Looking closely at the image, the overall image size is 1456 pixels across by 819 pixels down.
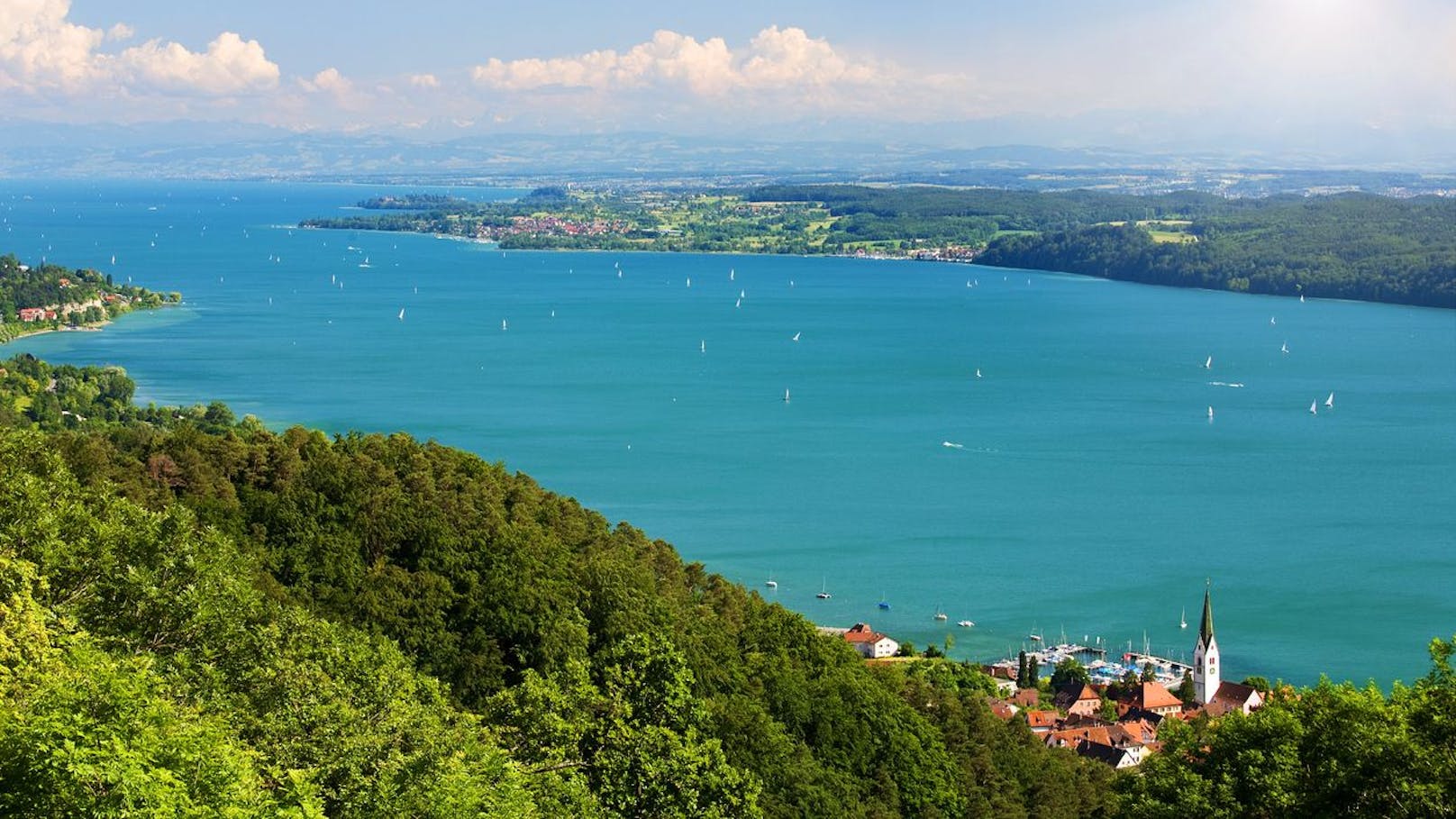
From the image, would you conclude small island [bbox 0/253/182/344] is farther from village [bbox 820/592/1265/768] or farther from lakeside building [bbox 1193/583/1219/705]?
lakeside building [bbox 1193/583/1219/705]

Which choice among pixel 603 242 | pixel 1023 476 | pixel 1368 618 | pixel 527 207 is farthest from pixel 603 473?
pixel 527 207

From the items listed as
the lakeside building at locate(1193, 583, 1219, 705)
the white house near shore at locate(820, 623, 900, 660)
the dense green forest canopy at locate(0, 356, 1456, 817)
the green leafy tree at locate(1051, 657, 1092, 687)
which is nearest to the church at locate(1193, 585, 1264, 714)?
the lakeside building at locate(1193, 583, 1219, 705)

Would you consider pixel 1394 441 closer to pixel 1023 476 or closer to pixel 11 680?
pixel 1023 476

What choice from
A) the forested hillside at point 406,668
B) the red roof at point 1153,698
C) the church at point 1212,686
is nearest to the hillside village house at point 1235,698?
the church at point 1212,686

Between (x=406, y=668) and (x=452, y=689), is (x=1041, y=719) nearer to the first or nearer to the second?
(x=452, y=689)

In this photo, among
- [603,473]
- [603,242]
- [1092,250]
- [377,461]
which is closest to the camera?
[377,461]

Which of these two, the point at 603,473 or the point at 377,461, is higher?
the point at 377,461

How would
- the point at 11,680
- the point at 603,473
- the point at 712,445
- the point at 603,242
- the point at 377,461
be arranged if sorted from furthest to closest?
the point at 603,242 < the point at 712,445 < the point at 603,473 < the point at 377,461 < the point at 11,680
